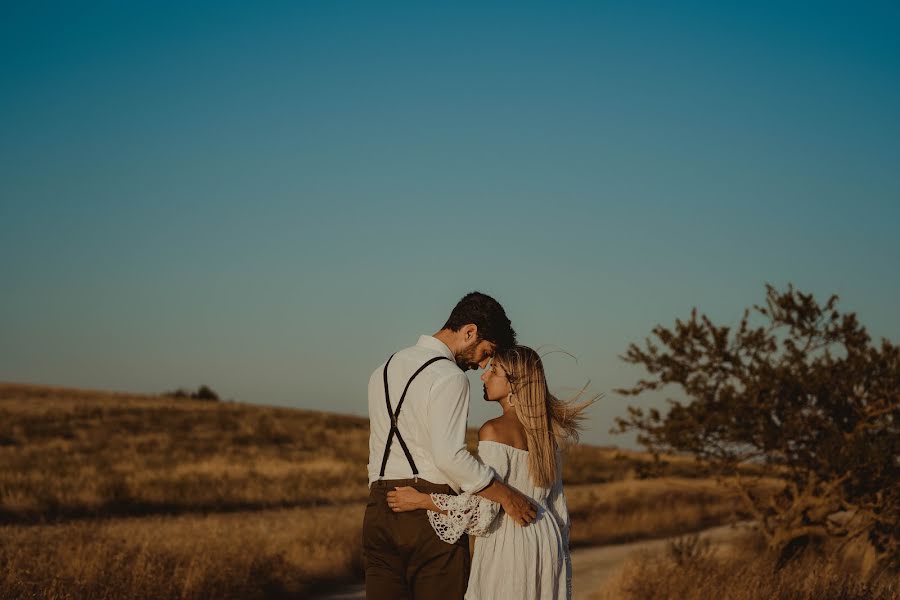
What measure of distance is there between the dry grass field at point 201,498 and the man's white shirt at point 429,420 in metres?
4.46

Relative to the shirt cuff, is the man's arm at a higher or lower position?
higher

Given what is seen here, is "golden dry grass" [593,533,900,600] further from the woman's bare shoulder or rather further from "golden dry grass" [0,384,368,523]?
"golden dry grass" [0,384,368,523]

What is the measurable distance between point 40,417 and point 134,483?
21341 mm

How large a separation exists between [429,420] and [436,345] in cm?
41

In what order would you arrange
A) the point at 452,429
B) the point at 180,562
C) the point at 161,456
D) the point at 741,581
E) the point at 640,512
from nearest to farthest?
the point at 452,429 < the point at 741,581 < the point at 180,562 < the point at 640,512 < the point at 161,456

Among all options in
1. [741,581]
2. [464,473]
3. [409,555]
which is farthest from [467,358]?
[741,581]

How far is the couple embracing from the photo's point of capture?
171 inches

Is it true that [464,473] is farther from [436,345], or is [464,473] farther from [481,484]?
[436,345]

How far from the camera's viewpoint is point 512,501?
459 centimetres

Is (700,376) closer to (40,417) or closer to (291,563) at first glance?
(291,563)

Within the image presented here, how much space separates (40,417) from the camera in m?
42.9

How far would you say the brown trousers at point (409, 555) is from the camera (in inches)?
174

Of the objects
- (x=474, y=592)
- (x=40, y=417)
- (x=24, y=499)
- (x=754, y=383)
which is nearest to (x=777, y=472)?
(x=754, y=383)

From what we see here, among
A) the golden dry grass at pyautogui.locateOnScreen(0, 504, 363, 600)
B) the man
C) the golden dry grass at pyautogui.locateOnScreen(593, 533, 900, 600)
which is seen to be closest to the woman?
the man
